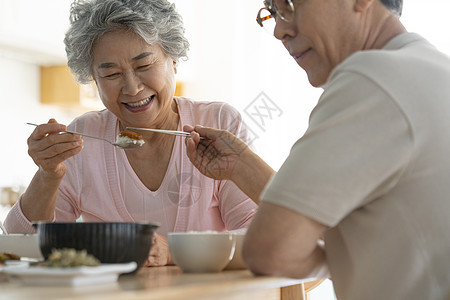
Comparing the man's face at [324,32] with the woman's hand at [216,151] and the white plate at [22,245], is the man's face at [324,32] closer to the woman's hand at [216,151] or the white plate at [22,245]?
the woman's hand at [216,151]

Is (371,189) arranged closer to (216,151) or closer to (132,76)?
(216,151)

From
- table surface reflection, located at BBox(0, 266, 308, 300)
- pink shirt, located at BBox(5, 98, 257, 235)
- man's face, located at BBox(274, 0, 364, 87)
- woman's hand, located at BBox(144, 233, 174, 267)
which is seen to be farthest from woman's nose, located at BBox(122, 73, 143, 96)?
table surface reflection, located at BBox(0, 266, 308, 300)

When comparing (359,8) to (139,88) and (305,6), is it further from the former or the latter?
(139,88)

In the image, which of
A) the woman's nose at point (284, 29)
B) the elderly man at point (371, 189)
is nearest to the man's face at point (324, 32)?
the woman's nose at point (284, 29)

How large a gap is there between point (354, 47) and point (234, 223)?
82 centimetres

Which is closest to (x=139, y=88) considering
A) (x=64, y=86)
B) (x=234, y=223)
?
(x=234, y=223)

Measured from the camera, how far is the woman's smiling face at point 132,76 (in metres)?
1.87

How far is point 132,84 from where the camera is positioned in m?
1.87

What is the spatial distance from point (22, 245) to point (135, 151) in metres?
0.74

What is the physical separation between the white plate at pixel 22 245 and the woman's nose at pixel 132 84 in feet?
2.20

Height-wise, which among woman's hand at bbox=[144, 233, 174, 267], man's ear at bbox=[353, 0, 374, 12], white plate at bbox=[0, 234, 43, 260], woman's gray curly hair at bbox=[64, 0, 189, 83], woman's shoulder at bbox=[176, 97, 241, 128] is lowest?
woman's hand at bbox=[144, 233, 174, 267]

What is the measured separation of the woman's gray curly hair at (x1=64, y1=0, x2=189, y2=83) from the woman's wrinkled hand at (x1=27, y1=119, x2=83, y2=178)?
0.34 m

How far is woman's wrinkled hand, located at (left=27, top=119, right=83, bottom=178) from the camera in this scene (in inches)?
66.9

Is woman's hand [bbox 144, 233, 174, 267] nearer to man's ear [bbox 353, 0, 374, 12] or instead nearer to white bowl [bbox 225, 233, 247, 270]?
white bowl [bbox 225, 233, 247, 270]
